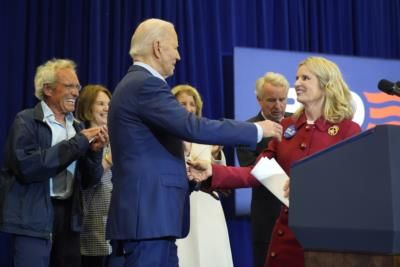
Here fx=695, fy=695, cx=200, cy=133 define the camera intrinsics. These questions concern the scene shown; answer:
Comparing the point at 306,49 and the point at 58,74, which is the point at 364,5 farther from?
the point at 58,74

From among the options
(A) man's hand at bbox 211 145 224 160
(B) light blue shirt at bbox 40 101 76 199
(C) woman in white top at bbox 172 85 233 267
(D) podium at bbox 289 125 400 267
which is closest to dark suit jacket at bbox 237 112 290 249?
(C) woman in white top at bbox 172 85 233 267

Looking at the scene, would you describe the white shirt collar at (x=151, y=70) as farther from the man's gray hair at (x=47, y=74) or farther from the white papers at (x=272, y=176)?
the man's gray hair at (x=47, y=74)

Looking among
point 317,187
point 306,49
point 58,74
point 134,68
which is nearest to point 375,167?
point 317,187

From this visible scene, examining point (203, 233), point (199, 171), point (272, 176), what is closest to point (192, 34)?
point (203, 233)

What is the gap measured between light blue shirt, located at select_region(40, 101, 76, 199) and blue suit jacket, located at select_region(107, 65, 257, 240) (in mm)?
910

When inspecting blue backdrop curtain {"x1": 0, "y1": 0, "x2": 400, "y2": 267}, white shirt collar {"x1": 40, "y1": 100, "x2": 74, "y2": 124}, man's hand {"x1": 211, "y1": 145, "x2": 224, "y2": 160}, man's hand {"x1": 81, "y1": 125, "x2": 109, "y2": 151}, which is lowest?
man's hand {"x1": 211, "y1": 145, "x2": 224, "y2": 160}

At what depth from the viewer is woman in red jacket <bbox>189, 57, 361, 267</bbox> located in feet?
8.53

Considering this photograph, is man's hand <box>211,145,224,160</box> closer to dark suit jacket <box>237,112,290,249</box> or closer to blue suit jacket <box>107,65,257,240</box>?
dark suit jacket <box>237,112,290,249</box>

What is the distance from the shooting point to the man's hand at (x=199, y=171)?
2.68m

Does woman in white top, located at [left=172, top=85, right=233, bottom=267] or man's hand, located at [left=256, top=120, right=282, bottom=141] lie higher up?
man's hand, located at [left=256, top=120, right=282, bottom=141]

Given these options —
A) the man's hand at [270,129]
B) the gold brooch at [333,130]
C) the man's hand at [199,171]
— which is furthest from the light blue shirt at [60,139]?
the gold brooch at [333,130]

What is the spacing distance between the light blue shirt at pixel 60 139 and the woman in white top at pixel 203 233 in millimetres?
667

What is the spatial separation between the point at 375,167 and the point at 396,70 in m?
3.89

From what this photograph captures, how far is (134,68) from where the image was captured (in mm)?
2510
